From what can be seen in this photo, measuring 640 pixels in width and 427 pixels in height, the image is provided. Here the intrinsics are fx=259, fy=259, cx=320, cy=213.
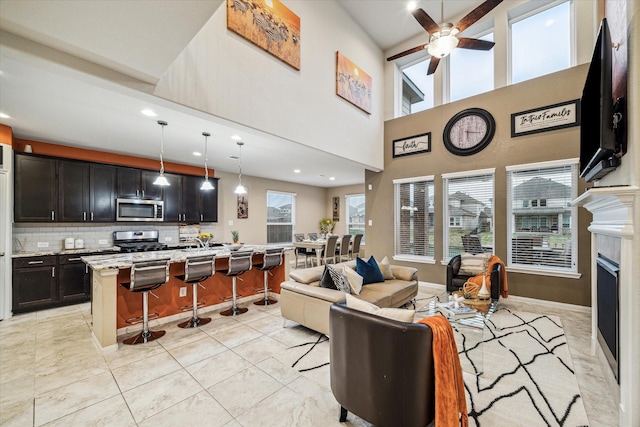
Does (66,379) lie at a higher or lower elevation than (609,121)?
lower

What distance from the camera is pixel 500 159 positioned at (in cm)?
472

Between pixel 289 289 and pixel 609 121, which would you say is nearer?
pixel 609 121

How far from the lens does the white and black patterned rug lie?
1.87 m

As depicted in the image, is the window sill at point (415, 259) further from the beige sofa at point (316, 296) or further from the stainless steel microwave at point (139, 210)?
the stainless steel microwave at point (139, 210)

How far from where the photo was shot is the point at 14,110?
322 cm

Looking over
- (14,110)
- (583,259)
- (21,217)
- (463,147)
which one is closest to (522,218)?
(583,259)

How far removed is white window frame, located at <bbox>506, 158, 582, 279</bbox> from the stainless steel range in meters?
6.68

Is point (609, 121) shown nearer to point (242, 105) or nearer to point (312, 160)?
point (242, 105)

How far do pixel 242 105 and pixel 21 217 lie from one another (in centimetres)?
402

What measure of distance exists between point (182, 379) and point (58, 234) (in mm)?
4298

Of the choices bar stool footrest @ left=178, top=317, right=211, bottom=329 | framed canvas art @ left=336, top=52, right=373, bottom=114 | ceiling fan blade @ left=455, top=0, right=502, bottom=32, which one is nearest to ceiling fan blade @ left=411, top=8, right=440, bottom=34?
ceiling fan blade @ left=455, top=0, right=502, bottom=32

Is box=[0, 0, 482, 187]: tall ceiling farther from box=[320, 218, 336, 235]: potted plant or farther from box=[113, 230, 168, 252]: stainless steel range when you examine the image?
box=[320, 218, 336, 235]: potted plant

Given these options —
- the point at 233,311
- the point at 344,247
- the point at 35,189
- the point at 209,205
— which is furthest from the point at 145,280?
the point at 344,247

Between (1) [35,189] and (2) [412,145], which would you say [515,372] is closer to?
(2) [412,145]
